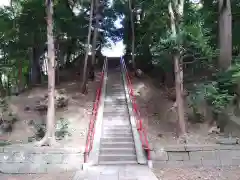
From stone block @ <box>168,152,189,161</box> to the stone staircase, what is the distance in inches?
42.8

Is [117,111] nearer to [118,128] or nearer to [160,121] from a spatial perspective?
[118,128]

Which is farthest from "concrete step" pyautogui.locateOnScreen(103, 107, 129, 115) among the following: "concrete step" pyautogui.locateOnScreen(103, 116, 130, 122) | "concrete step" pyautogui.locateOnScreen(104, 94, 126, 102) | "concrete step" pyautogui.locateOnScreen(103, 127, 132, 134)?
"concrete step" pyautogui.locateOnScreen(103, 127, 132, 134)

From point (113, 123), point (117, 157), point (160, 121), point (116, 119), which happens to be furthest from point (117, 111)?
point (117, 157)

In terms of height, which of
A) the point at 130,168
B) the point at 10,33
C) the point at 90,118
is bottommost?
the point at 130,168

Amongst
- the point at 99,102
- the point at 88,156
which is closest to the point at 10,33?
the point at 99,102

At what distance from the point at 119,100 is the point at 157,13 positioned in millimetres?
4649

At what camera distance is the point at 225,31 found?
1123cm

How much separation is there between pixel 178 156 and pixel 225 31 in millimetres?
6142

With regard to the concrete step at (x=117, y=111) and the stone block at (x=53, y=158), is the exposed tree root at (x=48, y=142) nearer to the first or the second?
the stone block at (x=53, y=158)

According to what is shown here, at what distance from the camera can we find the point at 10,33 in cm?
1401

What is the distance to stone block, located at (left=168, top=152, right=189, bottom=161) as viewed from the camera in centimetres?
802

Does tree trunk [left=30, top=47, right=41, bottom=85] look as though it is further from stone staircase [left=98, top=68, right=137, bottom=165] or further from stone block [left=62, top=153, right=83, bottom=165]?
stone block [left=62, top=153, right=83, bottom=165]

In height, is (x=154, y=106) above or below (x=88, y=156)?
above

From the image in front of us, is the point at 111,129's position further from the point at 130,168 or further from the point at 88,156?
the point at 130,168
